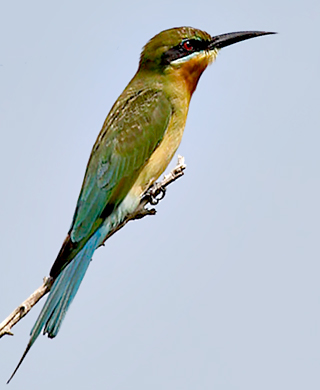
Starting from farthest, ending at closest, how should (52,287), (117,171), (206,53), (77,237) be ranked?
1. (206,53)
2. (117,171)
3. (77,237)
4. (52,287)

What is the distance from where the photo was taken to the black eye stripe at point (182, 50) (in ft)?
11.3

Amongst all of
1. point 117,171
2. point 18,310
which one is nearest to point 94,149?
point 117,171

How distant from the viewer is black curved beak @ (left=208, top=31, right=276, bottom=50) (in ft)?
11.5

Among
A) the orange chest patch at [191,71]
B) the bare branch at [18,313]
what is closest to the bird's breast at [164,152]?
the orange chest patch at [191,71]

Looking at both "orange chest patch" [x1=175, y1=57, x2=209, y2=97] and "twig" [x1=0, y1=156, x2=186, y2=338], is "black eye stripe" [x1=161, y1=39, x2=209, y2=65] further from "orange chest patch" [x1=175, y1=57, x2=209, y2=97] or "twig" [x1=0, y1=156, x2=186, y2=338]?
"twig" [x1=0, y1=156, x2=186, y2=338]

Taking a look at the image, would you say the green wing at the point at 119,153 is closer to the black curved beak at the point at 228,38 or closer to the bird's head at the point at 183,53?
the bird's head at the point at 183,53

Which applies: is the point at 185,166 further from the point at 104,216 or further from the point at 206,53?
the point at 206,53

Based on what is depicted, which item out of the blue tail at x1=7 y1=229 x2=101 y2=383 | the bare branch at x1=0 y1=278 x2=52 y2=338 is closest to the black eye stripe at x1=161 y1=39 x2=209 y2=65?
the blue tail at x1=7 y1=229 x2=101 y2=383

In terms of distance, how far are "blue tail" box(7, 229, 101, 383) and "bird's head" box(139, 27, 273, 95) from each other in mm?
887

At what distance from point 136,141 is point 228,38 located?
2.34ft

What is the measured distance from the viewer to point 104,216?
3.16 metres

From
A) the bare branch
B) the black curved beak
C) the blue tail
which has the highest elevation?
the black curved beak

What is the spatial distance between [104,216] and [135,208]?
7.0 inches

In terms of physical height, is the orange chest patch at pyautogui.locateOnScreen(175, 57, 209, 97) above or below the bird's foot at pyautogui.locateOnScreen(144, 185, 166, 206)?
above
